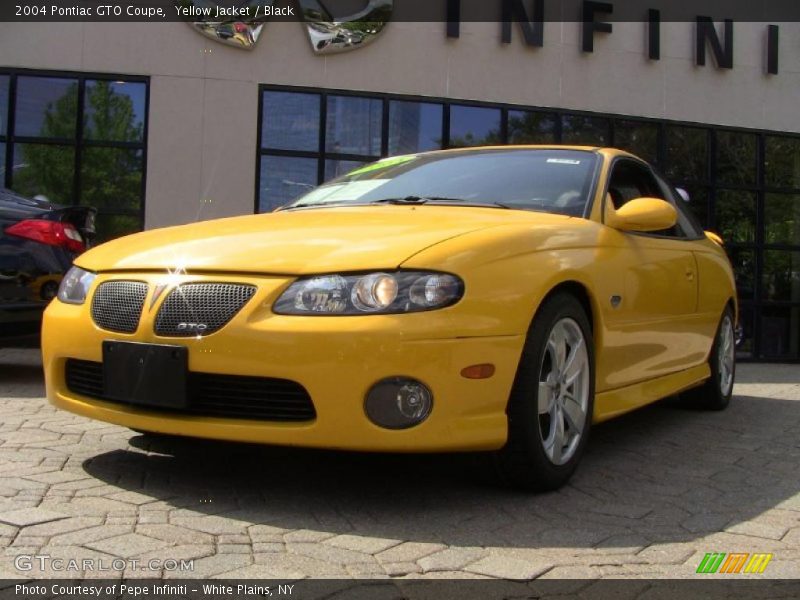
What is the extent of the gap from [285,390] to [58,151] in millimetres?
7598

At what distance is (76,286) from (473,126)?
24.9 ft

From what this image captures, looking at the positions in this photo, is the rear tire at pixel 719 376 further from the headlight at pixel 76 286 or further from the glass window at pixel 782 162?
the glass window at pixel 782 162

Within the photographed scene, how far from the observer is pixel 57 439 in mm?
3928

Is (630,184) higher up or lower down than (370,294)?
higher up

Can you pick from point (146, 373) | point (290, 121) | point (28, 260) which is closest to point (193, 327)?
point (146, 373)

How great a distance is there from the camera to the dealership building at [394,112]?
9219 mm

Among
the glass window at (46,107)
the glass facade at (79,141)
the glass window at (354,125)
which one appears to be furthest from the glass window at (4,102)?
the glass window at (354,125)

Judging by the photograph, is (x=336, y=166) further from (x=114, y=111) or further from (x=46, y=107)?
(x=46, y=107)

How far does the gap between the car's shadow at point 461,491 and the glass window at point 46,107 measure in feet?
21.2

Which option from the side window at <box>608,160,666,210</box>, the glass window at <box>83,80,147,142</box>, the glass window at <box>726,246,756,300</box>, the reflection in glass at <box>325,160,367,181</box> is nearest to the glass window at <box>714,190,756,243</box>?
the glass window at <box>726,246,756,300</box>

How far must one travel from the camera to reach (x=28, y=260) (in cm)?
564

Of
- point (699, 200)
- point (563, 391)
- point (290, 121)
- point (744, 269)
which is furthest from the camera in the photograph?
point (744, 269)

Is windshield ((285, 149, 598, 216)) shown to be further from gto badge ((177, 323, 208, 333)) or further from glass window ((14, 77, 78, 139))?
glass window ((14, 77, 78, 139))

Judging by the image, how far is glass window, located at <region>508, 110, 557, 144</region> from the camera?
10.4 m
